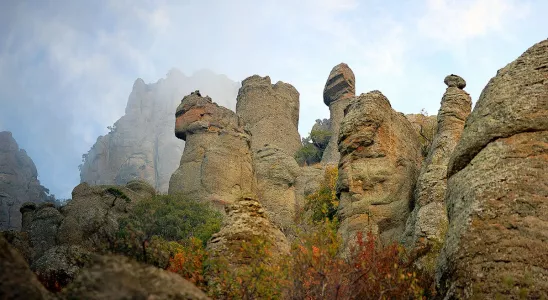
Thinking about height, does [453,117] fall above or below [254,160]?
→ below

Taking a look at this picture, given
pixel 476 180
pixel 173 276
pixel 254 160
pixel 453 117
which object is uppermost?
pixel 254 160

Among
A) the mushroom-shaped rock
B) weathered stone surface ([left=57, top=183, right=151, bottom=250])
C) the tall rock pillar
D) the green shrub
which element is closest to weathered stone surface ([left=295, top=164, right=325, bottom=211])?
the tall rock pillar

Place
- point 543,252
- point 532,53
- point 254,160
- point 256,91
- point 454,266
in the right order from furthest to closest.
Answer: point 256,91 < point 254,160 < point 532,53 < point 454,266 < point 543,252

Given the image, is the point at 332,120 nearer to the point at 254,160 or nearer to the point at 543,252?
the point at 254,160

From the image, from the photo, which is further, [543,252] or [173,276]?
[543,252]

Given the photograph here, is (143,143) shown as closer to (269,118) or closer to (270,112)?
(270,112)

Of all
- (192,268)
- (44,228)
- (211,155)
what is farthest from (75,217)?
(192,268)

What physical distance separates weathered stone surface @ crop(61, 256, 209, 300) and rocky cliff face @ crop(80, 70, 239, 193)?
327 ft

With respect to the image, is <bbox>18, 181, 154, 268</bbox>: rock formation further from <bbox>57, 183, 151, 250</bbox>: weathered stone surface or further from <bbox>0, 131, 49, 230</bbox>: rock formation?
<bbox>0, 131, 49, 230</bbox>: rock formation

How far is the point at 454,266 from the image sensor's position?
1045 cm

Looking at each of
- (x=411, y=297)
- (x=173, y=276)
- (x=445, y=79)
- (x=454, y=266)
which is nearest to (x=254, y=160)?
(x=445, y=79)

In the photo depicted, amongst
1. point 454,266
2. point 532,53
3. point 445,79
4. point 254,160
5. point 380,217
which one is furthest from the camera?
point 254,160

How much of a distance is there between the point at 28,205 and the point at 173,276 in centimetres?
3177

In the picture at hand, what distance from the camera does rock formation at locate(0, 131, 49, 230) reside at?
67.6 metres
